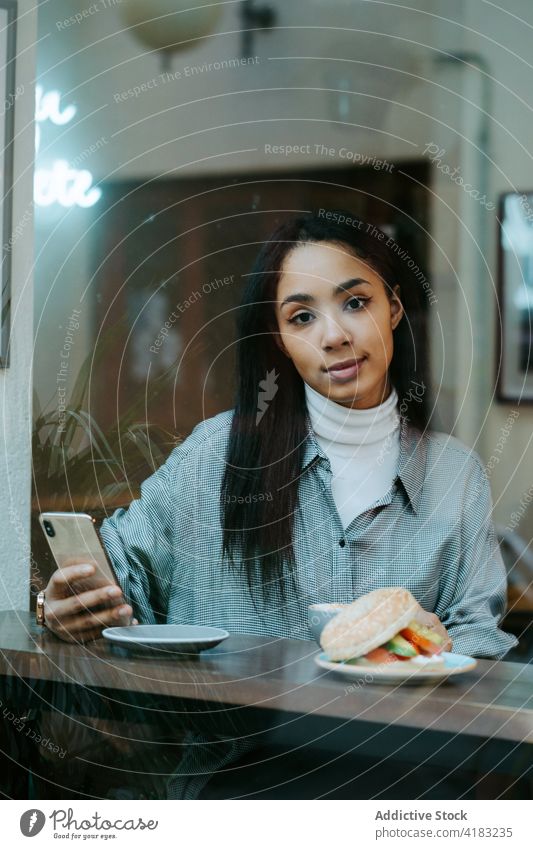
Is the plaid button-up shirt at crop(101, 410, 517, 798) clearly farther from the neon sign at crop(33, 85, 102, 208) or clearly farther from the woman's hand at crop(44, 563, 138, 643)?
the neon sign at crop(33, 85, 102, 208)

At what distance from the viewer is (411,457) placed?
94 centimetres

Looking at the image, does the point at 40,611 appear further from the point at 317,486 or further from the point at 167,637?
the point at 317,486

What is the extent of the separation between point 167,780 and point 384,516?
32 centimetres

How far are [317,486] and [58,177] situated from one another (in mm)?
437

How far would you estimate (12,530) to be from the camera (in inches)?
42.6

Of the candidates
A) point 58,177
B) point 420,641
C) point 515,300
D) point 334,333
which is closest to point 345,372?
point 334,333

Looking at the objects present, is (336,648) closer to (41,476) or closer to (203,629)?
(203,629)

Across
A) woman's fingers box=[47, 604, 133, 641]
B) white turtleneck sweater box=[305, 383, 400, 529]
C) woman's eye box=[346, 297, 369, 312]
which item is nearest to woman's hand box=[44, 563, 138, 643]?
woman's fingers box=[47, 604, 133, 641]

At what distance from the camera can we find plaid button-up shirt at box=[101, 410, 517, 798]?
91cm

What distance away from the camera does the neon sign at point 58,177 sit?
103cm

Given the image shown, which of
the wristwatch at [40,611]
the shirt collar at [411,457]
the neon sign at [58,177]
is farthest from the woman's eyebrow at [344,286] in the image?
the wristwatch at [40,611]

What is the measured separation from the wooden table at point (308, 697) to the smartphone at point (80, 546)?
0.20ft

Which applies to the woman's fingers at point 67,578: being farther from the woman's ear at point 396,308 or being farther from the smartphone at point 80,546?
the woman's ear at point 396,308
